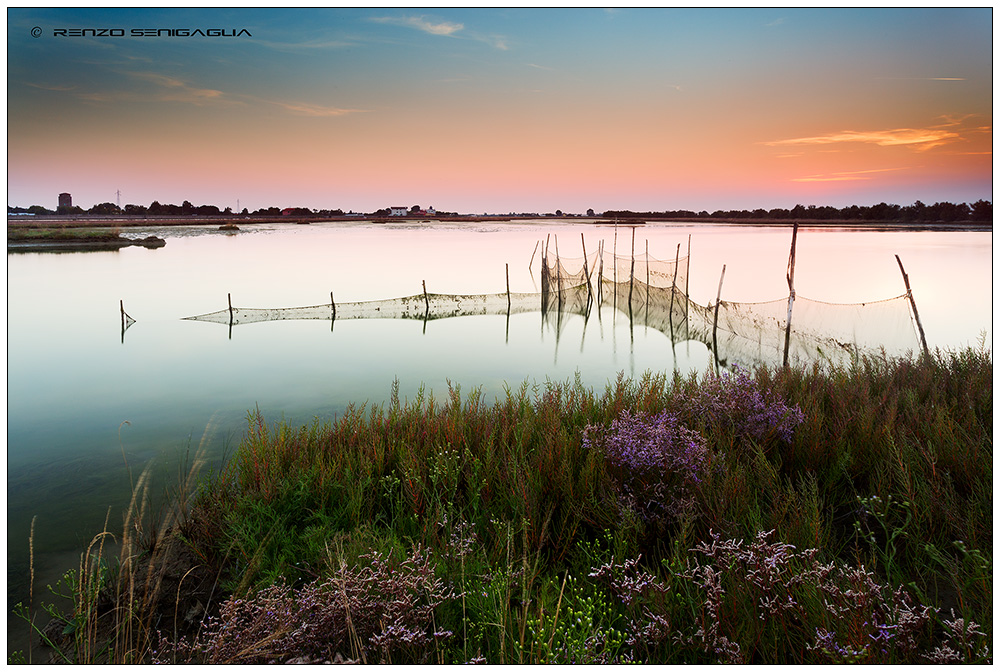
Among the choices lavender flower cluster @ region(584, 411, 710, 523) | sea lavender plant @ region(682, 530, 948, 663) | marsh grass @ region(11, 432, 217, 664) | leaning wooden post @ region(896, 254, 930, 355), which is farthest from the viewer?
leaning wooden post @ region(896, 254, 930, 355)

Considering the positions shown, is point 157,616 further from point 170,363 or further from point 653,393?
point 170,363

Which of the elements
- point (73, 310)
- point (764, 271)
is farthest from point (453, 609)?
point (764, 271)

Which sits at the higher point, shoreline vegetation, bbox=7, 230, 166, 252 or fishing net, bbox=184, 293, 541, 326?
shoreline vegetation, bbox=7, 230, 166, 252

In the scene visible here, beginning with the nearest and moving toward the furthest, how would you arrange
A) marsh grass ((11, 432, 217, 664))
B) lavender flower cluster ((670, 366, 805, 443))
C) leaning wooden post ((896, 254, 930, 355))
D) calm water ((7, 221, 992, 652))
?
1. marsh grass ((11, 432, 217, 664))
2. lavender flower cluster ((670, 366, 805, 443))
3. calm water ((7, 221, 992, 652))
4. leaning wooden post ((896, 254, 930, 355))

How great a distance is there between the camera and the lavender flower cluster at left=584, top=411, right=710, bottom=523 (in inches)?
142

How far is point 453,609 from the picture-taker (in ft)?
9.27

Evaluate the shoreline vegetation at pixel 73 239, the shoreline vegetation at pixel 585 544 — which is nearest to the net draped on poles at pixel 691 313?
the shoreline vegetation at pixel 73 239

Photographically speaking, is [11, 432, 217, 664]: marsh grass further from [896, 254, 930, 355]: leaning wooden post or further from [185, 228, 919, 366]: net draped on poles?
[896, 254, 930, 355]: leaning wooden post

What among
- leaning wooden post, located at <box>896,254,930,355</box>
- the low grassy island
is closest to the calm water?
leaning wooden post, located at <box>896,254,930,355</box>

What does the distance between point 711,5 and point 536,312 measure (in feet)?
44.8

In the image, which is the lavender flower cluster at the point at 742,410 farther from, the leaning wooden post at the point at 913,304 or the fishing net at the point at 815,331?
the leaning wooden post at the point at 913,304

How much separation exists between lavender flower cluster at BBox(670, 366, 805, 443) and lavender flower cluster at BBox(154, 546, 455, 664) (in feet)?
9.36

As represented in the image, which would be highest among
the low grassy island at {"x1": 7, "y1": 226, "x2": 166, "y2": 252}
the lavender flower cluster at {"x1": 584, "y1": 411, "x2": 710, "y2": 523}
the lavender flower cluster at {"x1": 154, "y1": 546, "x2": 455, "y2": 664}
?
the low grassy island at {"x1": 7, "y1": 226, "x2": 166, "y2": 252}

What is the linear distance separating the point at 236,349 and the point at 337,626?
999 cm
